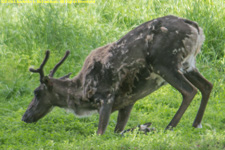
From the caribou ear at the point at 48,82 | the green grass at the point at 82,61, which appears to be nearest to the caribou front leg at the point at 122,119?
the green grass at the point at 82,61

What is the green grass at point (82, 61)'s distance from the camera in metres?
6.58

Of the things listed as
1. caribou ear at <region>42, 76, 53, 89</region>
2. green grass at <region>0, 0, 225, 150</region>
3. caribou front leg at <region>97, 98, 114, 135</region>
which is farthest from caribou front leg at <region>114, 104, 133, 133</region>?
caribou ear at <region>42, 76, 53, 89</region>

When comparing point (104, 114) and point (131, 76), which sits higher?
point (131, 76)

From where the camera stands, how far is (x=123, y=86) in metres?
6.94

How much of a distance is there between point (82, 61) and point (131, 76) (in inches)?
133

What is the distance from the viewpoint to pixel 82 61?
1008cm

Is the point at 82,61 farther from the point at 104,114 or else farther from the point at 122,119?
the point at 104,114

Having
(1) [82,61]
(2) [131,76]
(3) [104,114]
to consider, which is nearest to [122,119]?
(3) [104,114]

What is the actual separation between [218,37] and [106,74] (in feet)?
13.3

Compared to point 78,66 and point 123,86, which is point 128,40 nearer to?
point 123,86

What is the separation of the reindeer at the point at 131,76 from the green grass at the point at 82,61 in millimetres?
370

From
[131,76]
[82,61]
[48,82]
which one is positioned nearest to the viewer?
[131,76]

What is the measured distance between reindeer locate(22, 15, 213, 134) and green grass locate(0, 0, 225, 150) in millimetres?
370

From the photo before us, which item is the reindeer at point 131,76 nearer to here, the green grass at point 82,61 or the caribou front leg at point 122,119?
the caribou front leg at point 122,119
